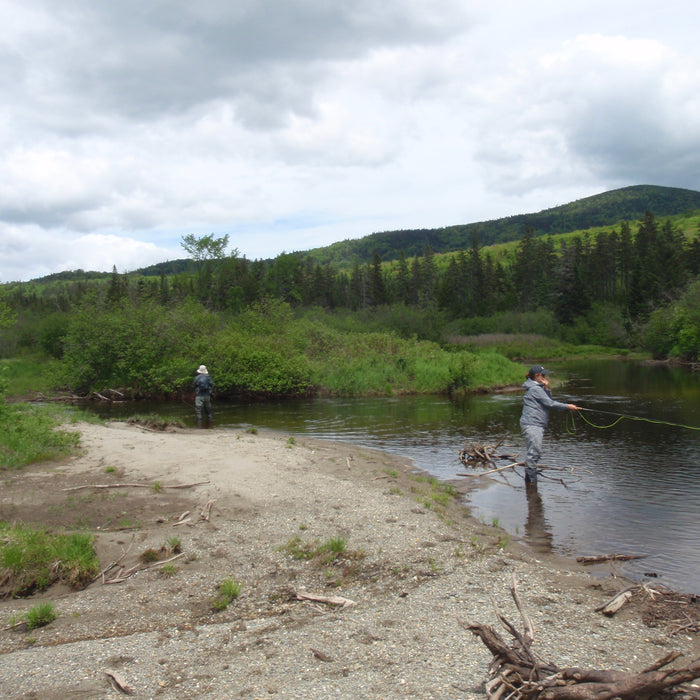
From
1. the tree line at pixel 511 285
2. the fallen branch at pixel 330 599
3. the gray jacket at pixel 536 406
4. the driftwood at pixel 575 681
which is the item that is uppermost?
the tree line at pixel 511 285

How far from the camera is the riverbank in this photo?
564 cm

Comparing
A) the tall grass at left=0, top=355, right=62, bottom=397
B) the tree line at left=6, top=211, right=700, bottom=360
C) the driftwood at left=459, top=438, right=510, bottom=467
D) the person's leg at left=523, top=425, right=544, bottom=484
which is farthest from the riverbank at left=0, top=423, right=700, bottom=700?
the tree line at left=6, top=211, right=700, bottom=360

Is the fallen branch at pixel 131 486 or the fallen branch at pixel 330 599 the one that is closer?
the fallen branch at pixel 330 599

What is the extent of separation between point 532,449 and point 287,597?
8.24 meters

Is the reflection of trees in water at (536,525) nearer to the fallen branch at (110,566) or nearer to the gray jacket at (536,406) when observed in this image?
the gray jacket at (536,406)

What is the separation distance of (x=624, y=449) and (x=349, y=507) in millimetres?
10990

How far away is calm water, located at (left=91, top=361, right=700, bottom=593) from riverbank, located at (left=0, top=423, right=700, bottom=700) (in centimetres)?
135

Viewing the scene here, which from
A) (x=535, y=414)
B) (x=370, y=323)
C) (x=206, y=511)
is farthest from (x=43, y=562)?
(x=370, y=323)

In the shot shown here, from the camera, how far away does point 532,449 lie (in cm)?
1404

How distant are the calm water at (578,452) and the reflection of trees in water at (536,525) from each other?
19 millimetres

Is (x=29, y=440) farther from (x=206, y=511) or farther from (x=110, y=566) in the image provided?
(x=110, y=566)

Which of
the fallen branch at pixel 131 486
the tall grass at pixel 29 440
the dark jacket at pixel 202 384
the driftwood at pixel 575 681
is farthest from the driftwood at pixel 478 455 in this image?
the dark jacket at pixel 202 384

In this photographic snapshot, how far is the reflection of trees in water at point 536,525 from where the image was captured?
10.2 meters

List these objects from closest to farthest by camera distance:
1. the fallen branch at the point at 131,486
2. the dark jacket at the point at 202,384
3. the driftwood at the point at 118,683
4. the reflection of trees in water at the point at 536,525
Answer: the driftwood at the point at 118,683 < the reflection of trees in water at the point at 536,525 < the fallen branch at the point at 131,486 < the dark jacket at the point at 202,384
